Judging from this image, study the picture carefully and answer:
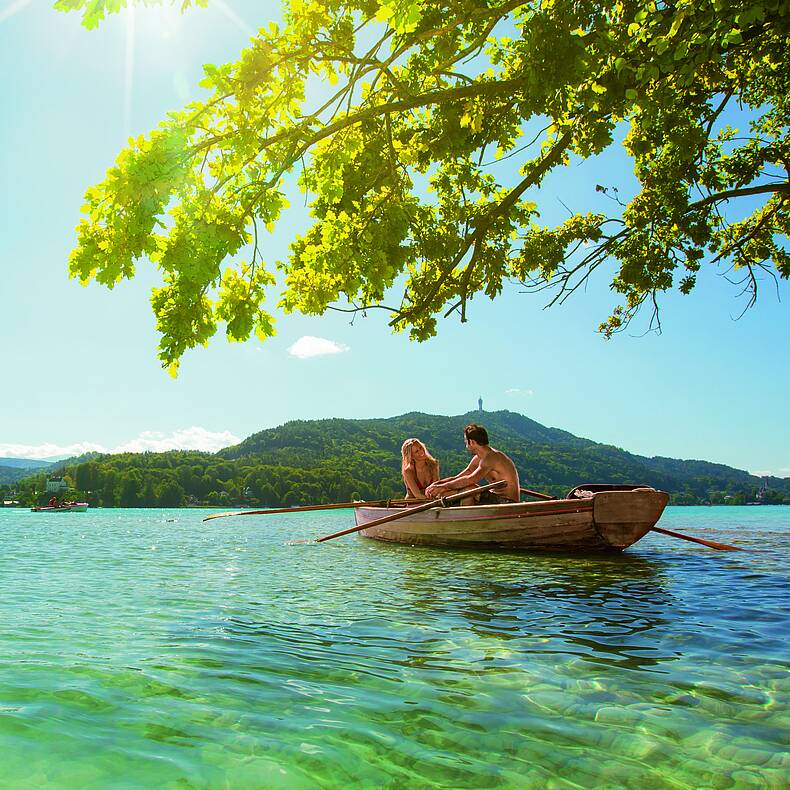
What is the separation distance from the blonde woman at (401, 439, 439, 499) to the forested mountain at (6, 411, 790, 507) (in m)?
83.1

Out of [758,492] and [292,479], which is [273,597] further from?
[758,492]

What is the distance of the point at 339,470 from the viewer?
116 m

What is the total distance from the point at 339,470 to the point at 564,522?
346 feet

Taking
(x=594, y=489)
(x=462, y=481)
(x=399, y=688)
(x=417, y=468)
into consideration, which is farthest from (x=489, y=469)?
(x=399, y=688)

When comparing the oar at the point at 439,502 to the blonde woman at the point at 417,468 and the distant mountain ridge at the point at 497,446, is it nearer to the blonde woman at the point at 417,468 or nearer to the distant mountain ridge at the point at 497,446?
the blonde woman at the point at 417,468

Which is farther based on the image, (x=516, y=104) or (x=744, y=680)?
(x=516, y=104)

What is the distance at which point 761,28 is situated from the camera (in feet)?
25.6

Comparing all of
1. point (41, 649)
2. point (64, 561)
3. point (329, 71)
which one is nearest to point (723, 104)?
point (329, 71)

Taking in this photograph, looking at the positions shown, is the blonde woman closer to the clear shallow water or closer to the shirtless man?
the shirtless man

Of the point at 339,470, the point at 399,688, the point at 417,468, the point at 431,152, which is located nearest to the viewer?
the point at 399,688

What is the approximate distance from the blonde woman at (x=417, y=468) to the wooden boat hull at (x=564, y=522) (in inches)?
118

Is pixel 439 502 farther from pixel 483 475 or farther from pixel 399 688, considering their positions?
pixel 399 688

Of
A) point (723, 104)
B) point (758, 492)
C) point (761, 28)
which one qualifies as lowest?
point (758, 492)

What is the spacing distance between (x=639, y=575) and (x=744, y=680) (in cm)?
591
